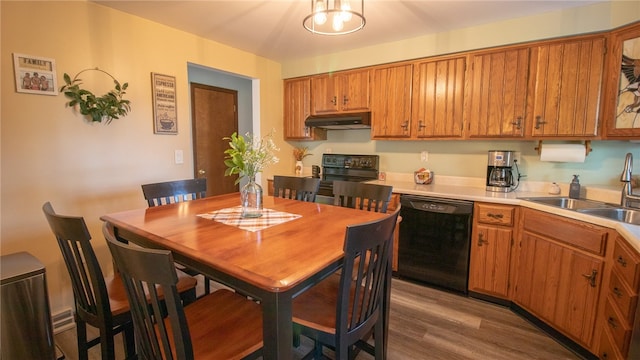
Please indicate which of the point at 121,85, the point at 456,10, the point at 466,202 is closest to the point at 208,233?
the point at 121,85

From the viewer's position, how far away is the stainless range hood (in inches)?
129

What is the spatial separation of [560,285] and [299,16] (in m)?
2.75

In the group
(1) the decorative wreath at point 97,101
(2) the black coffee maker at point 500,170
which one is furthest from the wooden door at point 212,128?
(2) the black coffee maker at point 500,170

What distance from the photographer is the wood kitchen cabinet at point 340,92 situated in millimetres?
3342

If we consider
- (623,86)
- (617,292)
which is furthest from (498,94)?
(617,292)

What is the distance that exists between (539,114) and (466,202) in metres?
0.93

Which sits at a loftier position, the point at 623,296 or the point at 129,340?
the point at 623,296

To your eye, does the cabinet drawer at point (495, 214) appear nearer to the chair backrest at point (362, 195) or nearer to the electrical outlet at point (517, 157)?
the electrical outlet at point (517, 157)

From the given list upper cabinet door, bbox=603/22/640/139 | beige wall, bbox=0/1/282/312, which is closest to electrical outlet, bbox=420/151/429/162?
upper cabinet door, bbox=603/22/640/139

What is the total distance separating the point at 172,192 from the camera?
2232mm

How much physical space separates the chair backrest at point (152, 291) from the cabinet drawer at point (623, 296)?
1913mm

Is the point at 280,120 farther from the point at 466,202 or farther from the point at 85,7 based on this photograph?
the point at 466,202

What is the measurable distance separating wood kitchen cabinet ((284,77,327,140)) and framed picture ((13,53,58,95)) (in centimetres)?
235

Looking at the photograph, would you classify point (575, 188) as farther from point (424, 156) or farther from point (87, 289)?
point (87, 289)
